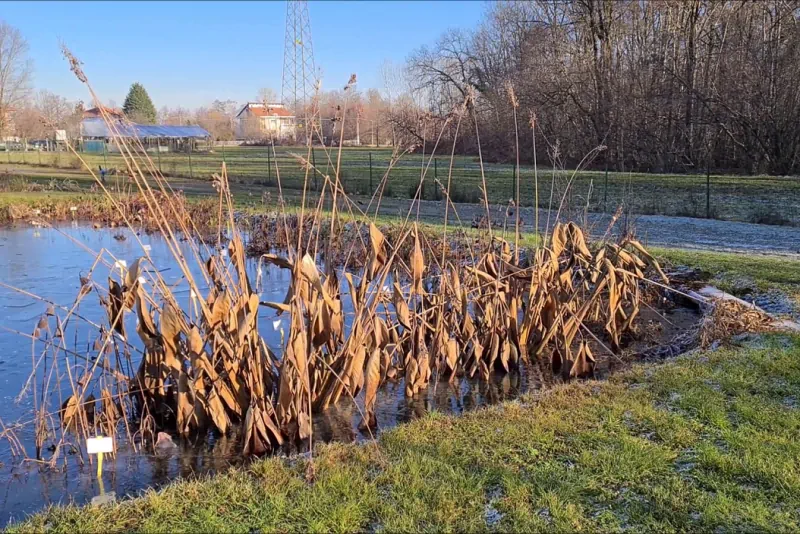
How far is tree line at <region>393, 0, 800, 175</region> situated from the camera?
20.8m

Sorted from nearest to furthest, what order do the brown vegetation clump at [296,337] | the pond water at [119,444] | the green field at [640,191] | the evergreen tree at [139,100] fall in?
the pond water at [119,444] → the brown vegetation clump at [296,337] → the green field at [640,191] → the evergreen tree at [139,100]

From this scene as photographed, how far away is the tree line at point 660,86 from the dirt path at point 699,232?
626cm

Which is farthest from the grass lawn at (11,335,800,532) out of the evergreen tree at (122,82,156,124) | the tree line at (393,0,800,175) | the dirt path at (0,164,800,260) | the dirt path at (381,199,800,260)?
the evergreen tree at (122,82,156,124)

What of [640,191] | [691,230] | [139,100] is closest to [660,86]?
[640,191]

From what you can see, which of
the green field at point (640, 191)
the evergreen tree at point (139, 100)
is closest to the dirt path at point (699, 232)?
the green field at point (640, 191)

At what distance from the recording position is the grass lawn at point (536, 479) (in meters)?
2.60

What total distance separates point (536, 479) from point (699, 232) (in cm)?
933

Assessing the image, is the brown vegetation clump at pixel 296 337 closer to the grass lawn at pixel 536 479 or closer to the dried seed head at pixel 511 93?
the grass lawn at pixel 536 479

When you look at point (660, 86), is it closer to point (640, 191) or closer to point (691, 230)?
point (640, 191)

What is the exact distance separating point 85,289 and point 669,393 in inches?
135

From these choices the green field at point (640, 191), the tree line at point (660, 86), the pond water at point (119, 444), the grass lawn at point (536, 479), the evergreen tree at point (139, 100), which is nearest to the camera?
the grass lawn at point (536, 479)

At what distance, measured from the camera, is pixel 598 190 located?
55.6ft

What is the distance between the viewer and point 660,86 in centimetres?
2391

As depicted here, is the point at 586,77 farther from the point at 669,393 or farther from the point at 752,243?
the point at 669,393
